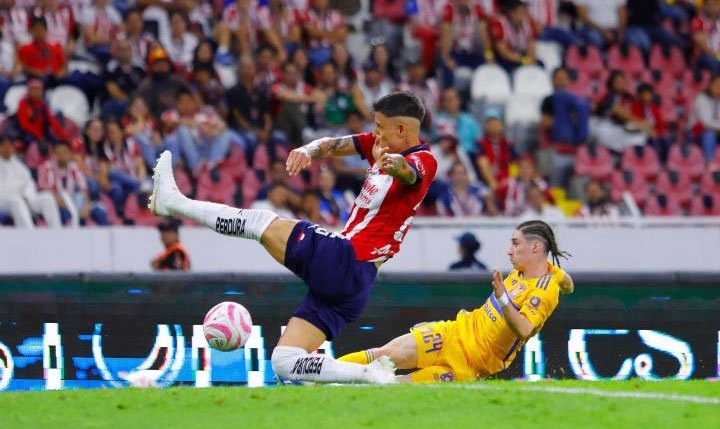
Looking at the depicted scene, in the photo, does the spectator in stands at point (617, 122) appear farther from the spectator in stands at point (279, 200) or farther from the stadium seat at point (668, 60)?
the spectator in stands at point (279, 200)

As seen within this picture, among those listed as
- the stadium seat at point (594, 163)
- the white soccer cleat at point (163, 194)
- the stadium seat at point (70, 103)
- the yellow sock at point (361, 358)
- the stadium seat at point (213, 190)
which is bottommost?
the yellow sock at point (361, 358)

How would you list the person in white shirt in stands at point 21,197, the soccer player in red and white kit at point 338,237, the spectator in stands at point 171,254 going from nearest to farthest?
the soccer player in red and white kit at point 338,237, the spectator in stands at point 171,254, the person in white shirt in stands at point 21,197

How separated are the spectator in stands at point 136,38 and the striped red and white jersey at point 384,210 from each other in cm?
916

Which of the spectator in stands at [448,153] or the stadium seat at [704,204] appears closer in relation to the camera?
the spectator in stands at [448,153]

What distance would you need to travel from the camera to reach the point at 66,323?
408 inches

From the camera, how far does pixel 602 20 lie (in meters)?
20.4

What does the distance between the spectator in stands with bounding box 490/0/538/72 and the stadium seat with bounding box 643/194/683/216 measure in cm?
292

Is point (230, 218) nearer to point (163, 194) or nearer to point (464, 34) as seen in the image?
point (163, 194)

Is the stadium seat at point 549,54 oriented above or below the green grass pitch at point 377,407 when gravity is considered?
above

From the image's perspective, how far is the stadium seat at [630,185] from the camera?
17.2 metres

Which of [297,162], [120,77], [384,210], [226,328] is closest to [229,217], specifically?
[297,162]

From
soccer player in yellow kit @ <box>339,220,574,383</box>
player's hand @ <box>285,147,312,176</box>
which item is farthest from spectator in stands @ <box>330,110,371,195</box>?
player's hand @ <box>285,147,312,176</box>

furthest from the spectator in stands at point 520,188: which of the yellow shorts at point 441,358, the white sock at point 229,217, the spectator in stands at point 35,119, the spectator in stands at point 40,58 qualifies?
the white sock at point 229,217

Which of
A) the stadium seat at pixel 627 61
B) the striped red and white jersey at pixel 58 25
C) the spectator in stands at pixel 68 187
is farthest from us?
the stadium seat at pixel 627 61
